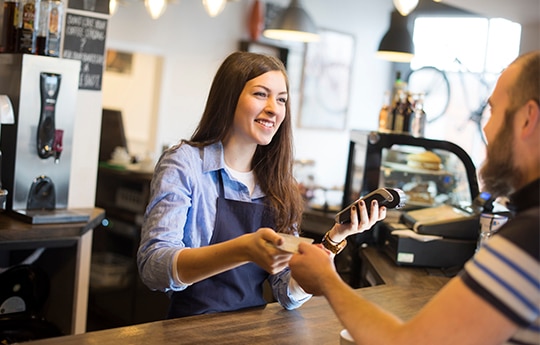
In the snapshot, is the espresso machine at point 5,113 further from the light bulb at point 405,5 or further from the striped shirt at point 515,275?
the light bulb at point 405,5

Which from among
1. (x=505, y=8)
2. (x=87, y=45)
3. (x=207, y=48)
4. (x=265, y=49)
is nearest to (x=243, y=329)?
(x=87, y=45)

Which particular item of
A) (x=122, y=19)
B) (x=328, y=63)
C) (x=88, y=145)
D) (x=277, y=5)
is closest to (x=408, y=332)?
(x=88, y=145)

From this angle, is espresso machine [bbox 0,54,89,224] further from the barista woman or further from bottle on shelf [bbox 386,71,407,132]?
bottle on shelf [bbox 386,71,407,132]

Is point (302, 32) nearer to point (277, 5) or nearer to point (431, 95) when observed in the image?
point (277, 5)

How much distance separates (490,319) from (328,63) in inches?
326

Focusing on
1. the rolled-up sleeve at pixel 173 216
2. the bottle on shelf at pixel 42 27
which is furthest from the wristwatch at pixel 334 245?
the bottle on shelf at pixel 42 27

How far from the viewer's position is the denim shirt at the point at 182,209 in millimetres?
1956

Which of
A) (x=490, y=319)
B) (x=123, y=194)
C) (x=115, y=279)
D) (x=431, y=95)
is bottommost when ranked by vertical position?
(x=115, y=279)

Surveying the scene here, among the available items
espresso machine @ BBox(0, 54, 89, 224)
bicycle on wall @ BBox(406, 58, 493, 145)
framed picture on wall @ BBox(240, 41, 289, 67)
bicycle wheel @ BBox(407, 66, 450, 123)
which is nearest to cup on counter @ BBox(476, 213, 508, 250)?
espresso machine @ BBox(0, 54, 89, 224)

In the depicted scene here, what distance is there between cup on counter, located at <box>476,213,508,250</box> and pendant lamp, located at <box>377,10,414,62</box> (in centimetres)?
291

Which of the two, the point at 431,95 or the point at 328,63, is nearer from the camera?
the point at 328,63

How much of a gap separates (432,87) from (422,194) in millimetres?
6768

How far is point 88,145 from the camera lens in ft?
11.4

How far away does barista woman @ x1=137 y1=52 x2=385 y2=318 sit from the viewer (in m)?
2.02
